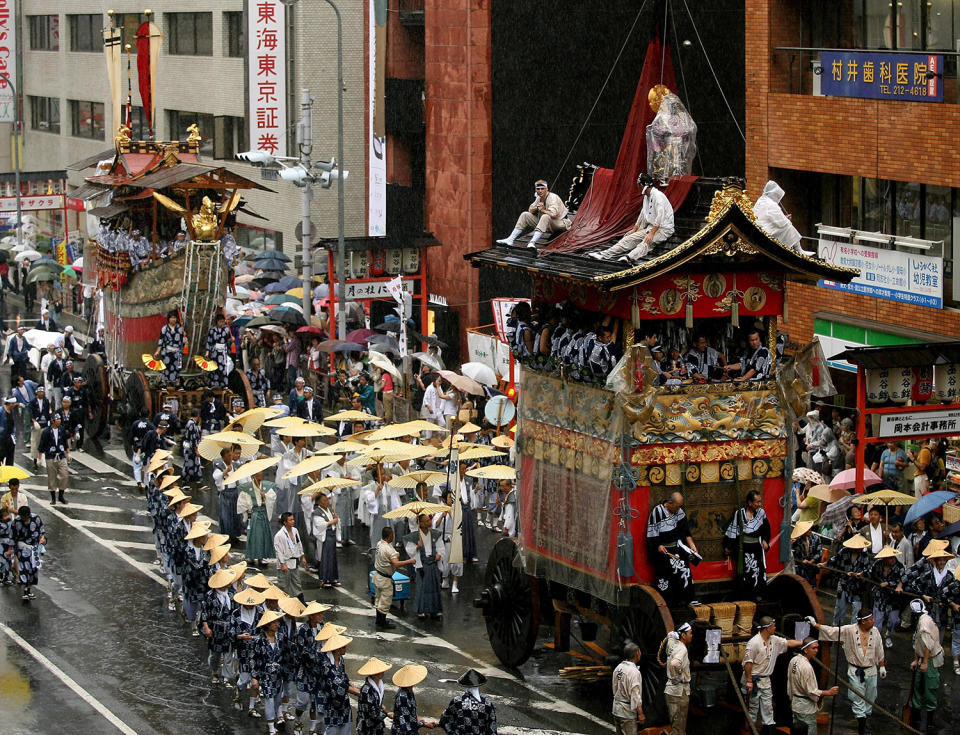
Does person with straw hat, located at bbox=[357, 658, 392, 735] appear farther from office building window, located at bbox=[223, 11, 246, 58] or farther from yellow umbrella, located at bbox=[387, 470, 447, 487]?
office building window, located at bbox=[223, 11, 246, 58]

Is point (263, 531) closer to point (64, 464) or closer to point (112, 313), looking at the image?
point (64, 464)

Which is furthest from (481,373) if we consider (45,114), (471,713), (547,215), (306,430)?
(45,114)

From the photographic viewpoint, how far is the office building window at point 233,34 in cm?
5259

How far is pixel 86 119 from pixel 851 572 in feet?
162

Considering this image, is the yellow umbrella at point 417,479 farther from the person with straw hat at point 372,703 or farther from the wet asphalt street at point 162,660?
the person with straw hat at point 372,703

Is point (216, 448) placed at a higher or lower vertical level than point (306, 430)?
lower

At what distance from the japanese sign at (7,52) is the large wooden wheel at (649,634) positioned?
150 ft

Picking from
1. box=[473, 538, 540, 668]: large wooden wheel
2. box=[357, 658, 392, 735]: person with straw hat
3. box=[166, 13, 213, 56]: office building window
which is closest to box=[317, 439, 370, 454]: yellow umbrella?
box=[473, 538, 540, 668]: large wooden wheel

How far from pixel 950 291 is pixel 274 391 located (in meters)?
14.3

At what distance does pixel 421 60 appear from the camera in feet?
138

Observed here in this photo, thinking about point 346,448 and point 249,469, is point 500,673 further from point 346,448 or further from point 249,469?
point 346,448

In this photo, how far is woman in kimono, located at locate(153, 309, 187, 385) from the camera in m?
31.1

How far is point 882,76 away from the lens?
1145 inches

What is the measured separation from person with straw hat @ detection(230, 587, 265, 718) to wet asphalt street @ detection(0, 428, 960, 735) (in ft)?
0.82
